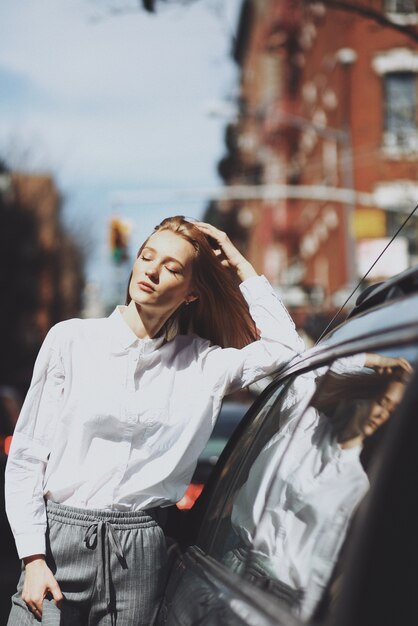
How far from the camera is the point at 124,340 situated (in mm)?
3195

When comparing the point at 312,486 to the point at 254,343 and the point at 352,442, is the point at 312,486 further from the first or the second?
the point at 254,343

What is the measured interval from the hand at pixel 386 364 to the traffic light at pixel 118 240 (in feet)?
69.6

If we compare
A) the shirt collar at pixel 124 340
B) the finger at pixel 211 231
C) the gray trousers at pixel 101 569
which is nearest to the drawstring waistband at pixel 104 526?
the gray trousers at pixel 101 569

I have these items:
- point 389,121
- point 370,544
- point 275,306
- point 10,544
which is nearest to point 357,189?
point 389,121

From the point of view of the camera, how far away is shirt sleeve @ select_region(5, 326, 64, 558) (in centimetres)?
290

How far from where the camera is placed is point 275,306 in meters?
3.44

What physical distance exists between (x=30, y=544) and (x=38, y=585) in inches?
3.9

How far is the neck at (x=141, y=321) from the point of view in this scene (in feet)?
10.7

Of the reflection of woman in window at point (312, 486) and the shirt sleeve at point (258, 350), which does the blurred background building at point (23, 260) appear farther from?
the reflection of woman in window at point (312, 486)

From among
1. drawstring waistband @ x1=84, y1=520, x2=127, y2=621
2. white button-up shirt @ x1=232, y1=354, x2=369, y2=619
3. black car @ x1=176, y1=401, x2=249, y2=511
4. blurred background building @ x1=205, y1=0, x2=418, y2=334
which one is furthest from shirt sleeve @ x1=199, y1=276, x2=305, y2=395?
blurred background building @ x1=205, y1=0, x2=418, y2=334

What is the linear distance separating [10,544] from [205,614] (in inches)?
323

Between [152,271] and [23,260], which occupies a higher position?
[152,271]

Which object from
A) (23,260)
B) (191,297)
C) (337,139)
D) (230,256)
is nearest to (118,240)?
(337,139)

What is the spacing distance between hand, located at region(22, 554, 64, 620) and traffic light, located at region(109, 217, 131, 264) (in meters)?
20.5
